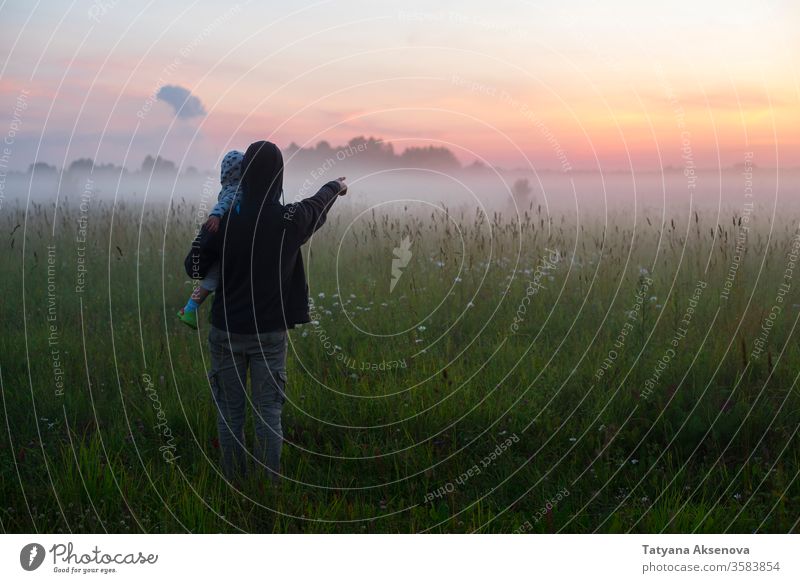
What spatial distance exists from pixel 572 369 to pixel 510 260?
2.23 meters

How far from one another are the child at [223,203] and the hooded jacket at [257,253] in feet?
0.15

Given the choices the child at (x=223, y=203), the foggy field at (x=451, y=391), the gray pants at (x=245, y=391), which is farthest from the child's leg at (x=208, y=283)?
the foggy field at (x=451, y=391)

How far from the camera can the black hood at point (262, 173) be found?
4594 mm

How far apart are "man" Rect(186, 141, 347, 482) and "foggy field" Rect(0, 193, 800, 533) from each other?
50 cm

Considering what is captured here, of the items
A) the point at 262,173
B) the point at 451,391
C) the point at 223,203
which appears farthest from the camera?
the point at 451,391

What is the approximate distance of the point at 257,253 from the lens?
468 centimetres

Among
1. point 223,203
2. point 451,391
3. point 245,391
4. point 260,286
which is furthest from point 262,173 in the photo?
point 451,391

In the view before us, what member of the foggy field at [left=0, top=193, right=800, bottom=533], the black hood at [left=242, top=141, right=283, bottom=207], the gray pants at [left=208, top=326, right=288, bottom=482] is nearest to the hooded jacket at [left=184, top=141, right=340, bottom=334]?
the black hood at [left=242, top=141, right=283, bottom=207]

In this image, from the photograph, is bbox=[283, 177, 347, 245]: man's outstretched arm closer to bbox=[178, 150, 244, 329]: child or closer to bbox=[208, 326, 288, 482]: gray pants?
bbox=[178, 150, 244, 329]: child

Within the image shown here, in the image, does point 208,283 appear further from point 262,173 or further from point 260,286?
point 262,173

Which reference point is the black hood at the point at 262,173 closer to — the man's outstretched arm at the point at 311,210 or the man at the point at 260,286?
the man at the point at 260,286

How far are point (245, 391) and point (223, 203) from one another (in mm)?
1141
